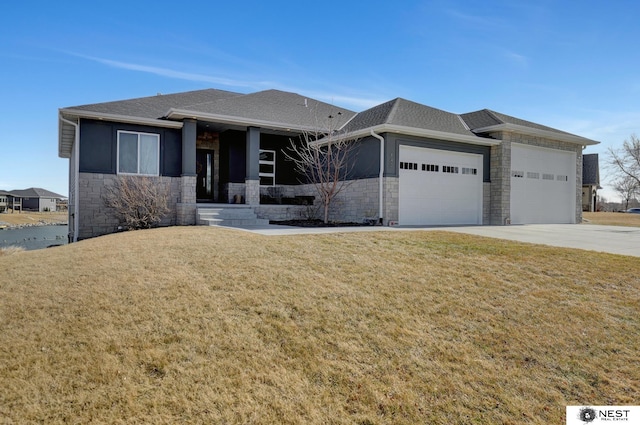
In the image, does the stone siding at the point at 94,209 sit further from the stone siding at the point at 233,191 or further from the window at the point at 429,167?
the window at the point at 429,167

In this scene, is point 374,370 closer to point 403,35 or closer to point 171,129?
point 403,35

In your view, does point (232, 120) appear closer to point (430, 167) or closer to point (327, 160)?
point (327, 160)

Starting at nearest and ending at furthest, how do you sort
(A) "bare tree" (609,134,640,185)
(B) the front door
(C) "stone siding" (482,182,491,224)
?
(C) "stone siding" (482,182,491,224) → (B) the front door → (A) "bare tree" (609,134,640,185)

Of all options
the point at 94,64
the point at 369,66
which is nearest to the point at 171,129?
the point at 94,64

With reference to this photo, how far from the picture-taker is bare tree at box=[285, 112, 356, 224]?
14297 millimetres

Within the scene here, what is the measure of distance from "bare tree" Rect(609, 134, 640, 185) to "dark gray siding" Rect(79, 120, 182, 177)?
3389cm

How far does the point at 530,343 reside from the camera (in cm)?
418

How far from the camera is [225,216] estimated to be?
13.0m

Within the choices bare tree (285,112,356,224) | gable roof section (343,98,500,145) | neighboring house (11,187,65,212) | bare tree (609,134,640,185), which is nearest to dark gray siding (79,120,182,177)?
bare tree (285,112,356,224)

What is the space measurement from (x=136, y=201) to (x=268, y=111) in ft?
21.2

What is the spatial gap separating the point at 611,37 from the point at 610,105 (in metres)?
4.20

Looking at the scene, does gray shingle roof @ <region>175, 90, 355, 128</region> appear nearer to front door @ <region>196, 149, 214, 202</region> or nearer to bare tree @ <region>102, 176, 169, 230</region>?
Answer: front door @ <region>196, 149, 214, 202</region>

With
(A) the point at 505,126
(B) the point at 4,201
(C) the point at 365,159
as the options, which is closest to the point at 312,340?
(C) the point at 365,159

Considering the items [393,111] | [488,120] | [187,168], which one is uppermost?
[488,120]
